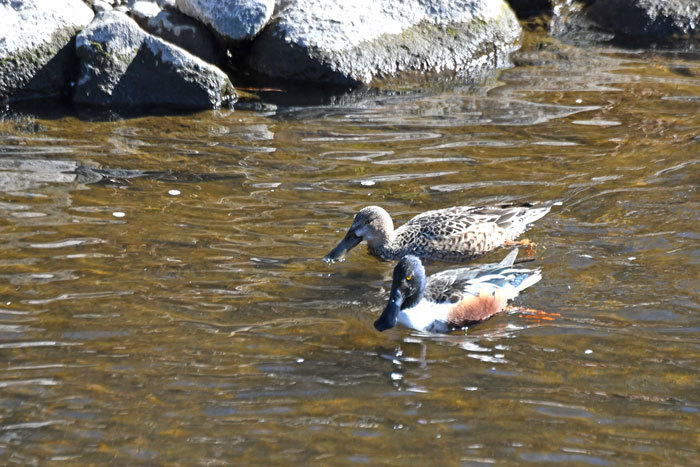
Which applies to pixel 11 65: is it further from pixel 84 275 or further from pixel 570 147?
pixel 570 147

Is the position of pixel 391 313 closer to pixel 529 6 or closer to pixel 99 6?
pixel 99 6

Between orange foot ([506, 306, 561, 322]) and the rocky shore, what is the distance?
217 inches

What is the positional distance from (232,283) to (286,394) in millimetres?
1636

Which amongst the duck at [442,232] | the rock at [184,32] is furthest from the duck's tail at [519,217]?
the rock at [184,32]

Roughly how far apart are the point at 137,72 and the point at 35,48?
1.25 meters

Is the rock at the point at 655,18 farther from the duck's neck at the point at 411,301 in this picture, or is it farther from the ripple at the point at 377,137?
the duck's neck at the point at 411,301

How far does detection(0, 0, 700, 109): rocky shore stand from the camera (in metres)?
10.6

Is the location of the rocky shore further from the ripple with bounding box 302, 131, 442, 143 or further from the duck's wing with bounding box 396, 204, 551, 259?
the duck's wing with bounding box 396, 204, 551, 259

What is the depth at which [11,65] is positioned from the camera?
10.5 meters

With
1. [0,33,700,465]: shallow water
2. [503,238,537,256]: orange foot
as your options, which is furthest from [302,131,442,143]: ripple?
[503,238,537,256]: orange foot

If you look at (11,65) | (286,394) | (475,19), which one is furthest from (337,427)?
(475,19)

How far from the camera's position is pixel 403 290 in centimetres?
614

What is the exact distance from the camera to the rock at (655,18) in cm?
1315

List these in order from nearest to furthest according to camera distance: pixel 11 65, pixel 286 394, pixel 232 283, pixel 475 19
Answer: pixel 286 394 → pixel 232 283 → pixel 11 65 → pixel 475 19
